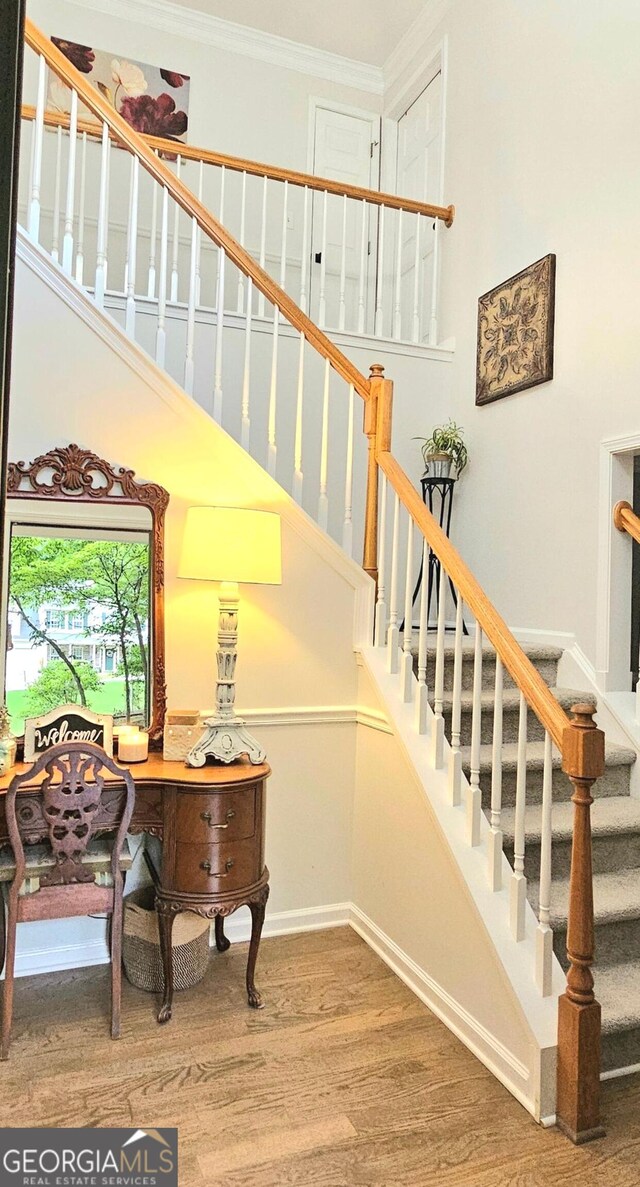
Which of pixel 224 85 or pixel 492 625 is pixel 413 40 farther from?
pixel 492 625

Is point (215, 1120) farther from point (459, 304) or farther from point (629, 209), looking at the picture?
point (459, 304)

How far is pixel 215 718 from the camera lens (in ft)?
8.67

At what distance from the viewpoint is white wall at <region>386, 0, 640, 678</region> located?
322 centimetres

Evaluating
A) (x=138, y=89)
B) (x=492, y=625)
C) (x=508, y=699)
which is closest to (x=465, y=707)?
(x=508, y=699)

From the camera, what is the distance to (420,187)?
5160mm

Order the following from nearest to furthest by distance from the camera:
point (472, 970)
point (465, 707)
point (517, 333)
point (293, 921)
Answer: point (472, 970), point (465, 707), point (293, 921), point (517, 333)

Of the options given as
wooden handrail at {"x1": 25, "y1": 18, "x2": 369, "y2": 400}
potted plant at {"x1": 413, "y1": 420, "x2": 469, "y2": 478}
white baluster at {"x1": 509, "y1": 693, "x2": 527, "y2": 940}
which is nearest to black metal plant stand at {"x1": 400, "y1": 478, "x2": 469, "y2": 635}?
potted plant at {"x1": 413, "y1": 420, "x2": 469, "y2": 478}

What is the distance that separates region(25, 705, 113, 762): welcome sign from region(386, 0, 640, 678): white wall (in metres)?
2.16

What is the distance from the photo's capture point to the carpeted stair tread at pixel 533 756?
2.73 meters

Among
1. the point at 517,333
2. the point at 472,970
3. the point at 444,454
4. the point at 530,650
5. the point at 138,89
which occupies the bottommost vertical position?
the point at 472,970

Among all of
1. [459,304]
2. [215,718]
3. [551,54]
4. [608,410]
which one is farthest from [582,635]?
[551,54]

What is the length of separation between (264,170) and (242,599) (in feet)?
8.63

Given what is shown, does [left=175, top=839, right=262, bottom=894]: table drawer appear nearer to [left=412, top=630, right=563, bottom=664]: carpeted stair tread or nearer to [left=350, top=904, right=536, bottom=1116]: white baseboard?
[left=350, top=904, right=536, bottom=1116]: white baseboard

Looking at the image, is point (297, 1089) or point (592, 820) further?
point (592, 820)
